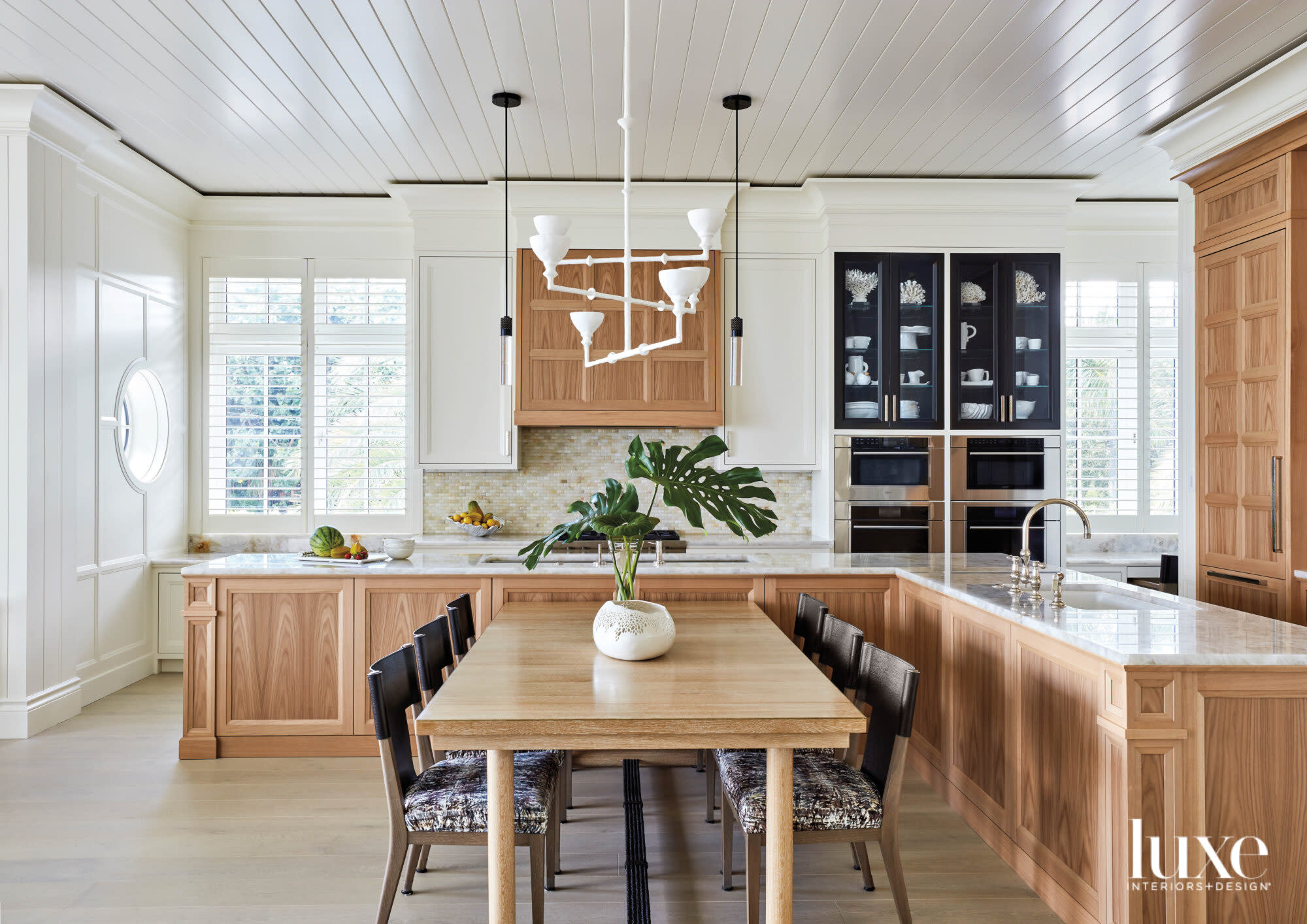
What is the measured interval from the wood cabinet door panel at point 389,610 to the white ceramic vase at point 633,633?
47.5 inches

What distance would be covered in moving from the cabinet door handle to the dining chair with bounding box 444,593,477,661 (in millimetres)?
3365

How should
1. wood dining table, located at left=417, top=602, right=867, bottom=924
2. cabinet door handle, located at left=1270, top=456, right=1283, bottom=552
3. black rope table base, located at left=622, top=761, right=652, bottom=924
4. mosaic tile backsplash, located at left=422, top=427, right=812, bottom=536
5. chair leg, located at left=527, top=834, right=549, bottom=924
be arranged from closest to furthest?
wood dining table, located at left=417, top=602, right=867, bottom=924 → chair leg, located at left=527, top=834, right=549, bottom=924 → black rope table base, located at left=622, top=761, right=652, bottom=924 → cabinet door handle, located at left=1270, top=456, right=1283, bottom=552 → mosaic tile backsplash, located at left=422, top=427, right=812, bottom=536

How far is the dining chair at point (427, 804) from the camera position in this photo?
2.12 metres

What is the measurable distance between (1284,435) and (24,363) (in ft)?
18.4

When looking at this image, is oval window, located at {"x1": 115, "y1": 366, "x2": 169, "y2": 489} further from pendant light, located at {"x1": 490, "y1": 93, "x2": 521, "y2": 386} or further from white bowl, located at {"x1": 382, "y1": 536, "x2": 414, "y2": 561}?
pendant light, located at {"x1": 490, "y1": 93, "x2": 521, "y2": 386}

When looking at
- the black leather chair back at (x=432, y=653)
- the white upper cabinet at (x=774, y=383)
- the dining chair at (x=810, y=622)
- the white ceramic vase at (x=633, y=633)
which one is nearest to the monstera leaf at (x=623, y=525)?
the white ceramic vase at (x=633, y=633)

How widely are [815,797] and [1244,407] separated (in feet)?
9.42

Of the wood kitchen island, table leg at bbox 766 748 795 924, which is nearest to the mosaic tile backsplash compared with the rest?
the wood kitchen island

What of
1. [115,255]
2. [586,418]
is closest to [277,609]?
[586,418]

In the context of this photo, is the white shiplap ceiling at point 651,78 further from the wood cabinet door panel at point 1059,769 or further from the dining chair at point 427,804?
the dining chair at point 427,804

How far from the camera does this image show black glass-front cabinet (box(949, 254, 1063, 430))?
4.94m

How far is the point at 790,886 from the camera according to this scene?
198 centimetres

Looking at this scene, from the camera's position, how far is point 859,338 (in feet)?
16.4

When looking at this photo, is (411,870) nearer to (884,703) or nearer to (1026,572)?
(884,703)
